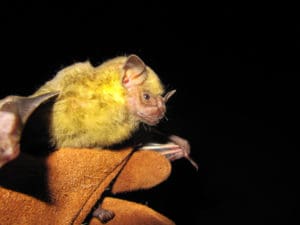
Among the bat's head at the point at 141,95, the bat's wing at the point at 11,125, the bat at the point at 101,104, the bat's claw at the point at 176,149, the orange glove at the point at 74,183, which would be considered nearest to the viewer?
the bat's wing at the point at 11,125

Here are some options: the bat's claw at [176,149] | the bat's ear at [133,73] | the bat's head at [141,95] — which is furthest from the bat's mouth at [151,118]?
the bat's claw at [176,149]

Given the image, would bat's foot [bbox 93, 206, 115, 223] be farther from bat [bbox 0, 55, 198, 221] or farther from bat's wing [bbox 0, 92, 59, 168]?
bat's wing [bbox 0, 92, 59, 168]

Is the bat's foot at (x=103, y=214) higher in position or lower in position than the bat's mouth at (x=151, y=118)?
lower

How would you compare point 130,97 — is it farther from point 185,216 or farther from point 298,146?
point 298,146

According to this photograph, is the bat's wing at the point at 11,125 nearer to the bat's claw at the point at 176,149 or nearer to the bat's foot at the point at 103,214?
the bat's foot at the point at 103,214

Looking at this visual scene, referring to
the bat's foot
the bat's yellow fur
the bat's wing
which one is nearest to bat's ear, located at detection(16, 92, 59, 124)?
the bat's wing

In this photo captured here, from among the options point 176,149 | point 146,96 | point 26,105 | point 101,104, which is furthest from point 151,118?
point 26,105

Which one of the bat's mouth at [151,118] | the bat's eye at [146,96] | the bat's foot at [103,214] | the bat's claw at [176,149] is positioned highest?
the bat's eye at [146,96]

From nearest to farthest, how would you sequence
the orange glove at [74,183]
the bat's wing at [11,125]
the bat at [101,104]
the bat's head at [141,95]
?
the bat's wing at [11,125] → the orange glove at [74,183] → the bat at [101,104] → the bat's head at [141,95]
